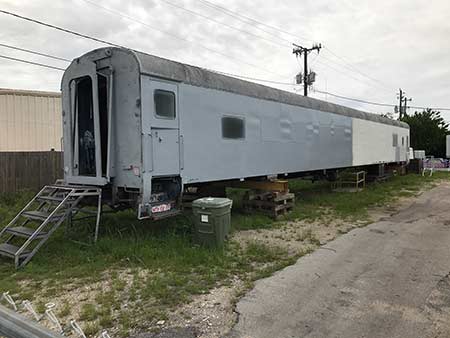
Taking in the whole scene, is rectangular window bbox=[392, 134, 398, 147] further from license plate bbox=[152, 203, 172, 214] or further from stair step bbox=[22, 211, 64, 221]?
stair step bbox=[22, 211, 64, 221]

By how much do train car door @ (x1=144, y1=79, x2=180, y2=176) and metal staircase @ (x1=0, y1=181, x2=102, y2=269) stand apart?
47.7 inches

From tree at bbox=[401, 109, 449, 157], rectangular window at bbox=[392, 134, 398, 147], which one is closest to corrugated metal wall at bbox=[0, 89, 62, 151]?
rectangular window at bbox=[392, 134, 398, 147]

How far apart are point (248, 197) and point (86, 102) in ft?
14.9

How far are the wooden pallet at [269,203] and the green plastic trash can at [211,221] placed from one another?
3063mm

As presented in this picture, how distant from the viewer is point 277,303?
4.27 meters

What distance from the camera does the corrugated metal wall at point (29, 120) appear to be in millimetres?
15688

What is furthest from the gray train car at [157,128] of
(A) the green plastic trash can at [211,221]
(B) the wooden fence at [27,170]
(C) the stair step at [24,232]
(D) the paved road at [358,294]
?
(B) the wooden fence at [27,170]

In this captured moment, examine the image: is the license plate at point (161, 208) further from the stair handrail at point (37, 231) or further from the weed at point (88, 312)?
the weed at point (88, 312)

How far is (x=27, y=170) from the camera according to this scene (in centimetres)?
1162

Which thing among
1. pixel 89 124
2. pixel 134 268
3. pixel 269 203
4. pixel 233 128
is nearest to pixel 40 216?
pixel 134 268

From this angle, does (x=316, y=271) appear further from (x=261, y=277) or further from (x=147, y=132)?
(x=147, y=132)

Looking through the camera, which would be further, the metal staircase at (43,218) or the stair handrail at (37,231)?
the metal staircase at (43,218)

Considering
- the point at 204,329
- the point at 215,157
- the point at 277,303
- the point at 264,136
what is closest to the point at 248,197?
the point at 264,136

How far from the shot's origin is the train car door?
634 centimetres
